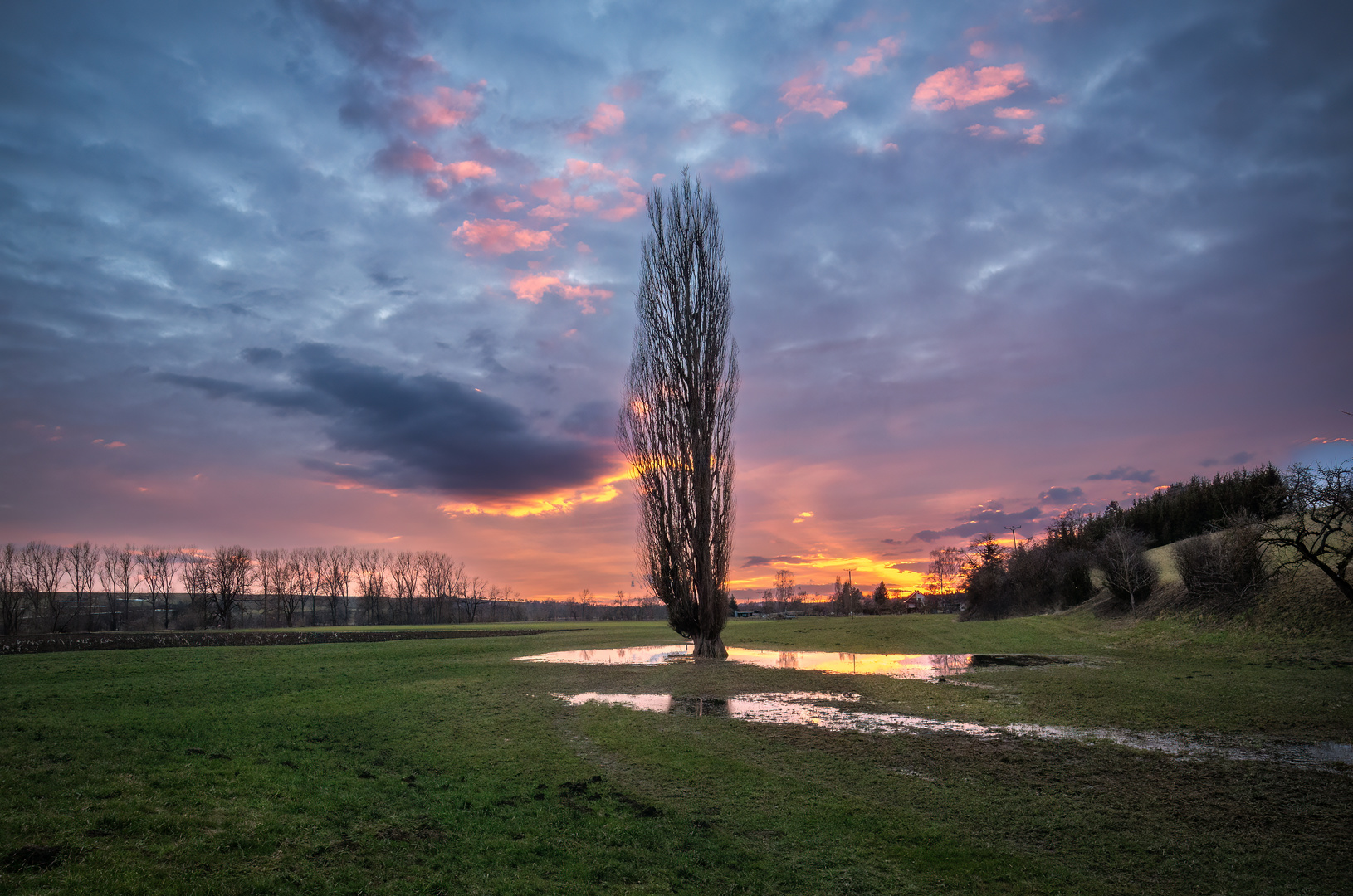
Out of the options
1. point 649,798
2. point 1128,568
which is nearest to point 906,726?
point 649,798

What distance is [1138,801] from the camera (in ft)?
23.6

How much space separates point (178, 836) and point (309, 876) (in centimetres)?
163

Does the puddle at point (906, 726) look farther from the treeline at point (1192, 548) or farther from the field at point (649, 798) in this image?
the treeline at point (1192, 548)

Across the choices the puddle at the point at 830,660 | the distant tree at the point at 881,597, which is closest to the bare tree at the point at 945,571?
the distant tree at the point at 881,597

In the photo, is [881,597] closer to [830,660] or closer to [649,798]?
[830,660]

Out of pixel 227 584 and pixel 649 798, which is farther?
pixel 227 584

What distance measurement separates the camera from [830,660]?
79.0 feet

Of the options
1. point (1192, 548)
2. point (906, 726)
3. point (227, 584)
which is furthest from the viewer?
point (227, 584)

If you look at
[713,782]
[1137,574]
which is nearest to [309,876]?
[713,782]

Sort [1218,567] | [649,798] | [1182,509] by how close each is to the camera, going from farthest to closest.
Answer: [1182,509] < [1218,567] < [649,798]

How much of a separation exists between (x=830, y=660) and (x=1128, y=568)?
69.2 ft

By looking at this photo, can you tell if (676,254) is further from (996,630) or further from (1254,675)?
(996,630)

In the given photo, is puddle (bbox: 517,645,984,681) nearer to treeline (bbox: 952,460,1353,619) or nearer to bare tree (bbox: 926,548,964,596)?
treeline (bbox: 952,460,1353,619)

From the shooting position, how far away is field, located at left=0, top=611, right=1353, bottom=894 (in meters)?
5.52
